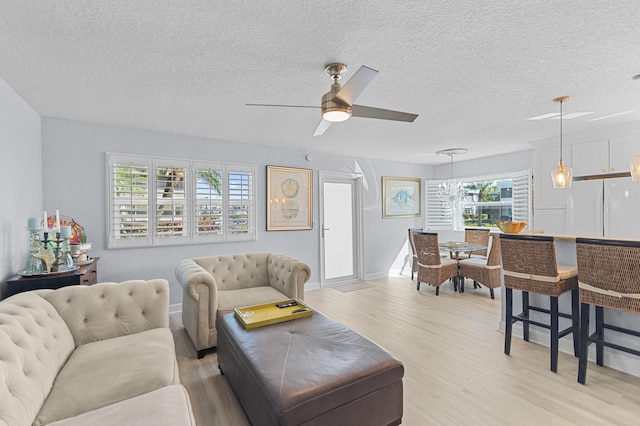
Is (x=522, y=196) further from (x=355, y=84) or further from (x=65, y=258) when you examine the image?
(x=65, y=258)

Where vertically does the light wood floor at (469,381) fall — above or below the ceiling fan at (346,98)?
below

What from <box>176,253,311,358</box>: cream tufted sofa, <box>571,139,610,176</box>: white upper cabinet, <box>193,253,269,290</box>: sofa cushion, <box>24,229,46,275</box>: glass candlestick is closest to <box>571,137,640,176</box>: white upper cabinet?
<box>571,139,610,176</box>: white upper cabinet

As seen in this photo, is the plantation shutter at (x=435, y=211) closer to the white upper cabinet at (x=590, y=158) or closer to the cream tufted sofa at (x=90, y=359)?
the white upper cabinet at (x=590, y=158)

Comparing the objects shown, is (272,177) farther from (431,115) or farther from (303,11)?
(303,11)

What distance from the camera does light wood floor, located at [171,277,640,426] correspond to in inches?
77.3

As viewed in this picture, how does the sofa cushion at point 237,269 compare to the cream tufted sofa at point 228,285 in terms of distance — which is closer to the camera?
the cream tufted sofa at point 228,285

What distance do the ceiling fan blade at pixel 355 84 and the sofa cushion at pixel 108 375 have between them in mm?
1941

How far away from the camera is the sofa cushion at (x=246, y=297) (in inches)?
116

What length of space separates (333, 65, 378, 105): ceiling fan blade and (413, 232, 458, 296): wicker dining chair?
336 centimetres

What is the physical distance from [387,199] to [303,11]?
4.99 meters

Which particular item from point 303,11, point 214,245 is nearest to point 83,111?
point 214,245

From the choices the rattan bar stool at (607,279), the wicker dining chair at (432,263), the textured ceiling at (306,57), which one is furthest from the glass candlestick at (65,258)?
the wicker dining chair at (432,263)

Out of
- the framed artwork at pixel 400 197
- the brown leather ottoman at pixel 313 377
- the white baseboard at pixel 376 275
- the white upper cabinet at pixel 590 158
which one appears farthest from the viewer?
the framed artwork at pixel 400 197

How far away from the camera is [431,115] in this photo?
3.38 metres
